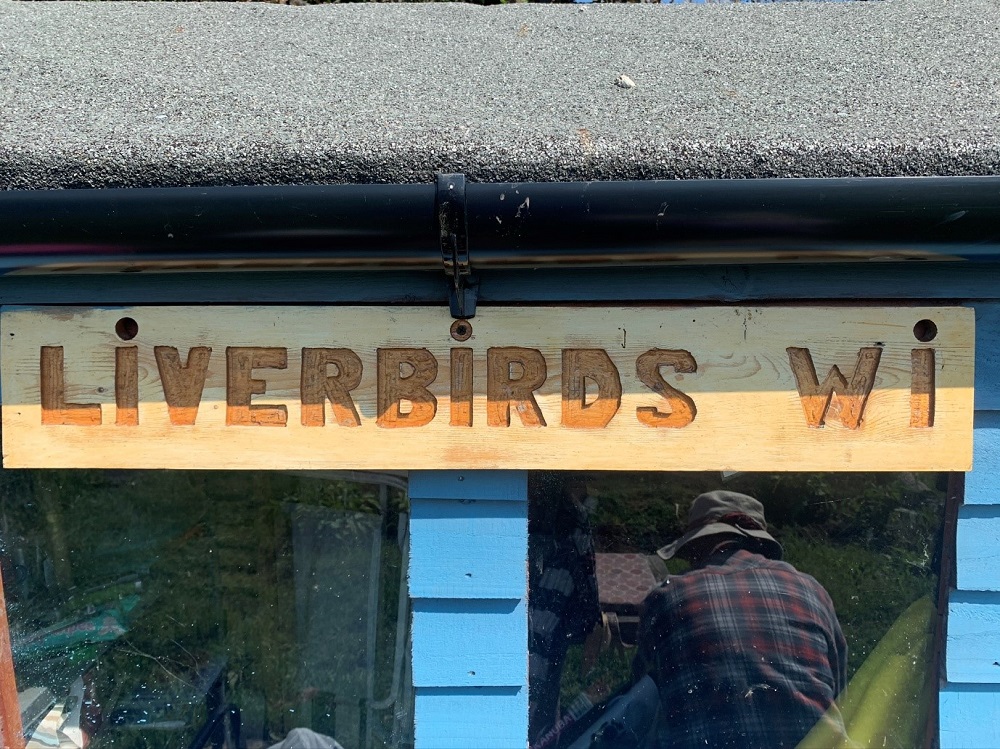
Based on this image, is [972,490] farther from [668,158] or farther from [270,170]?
[270,170]

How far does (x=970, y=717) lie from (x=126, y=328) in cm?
208

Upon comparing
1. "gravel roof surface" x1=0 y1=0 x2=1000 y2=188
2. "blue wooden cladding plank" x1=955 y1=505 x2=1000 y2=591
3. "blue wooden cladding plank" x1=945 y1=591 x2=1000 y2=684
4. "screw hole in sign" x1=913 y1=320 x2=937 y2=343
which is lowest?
"blue wooden cladding plank" x1=945 y1=591 x2=1000 y2=684

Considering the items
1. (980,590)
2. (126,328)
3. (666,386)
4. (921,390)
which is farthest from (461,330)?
(980,590)

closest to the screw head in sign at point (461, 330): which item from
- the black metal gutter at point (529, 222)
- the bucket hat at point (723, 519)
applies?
the black metal gutter at point (529, 222)

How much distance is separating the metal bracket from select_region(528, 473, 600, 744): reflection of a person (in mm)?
536

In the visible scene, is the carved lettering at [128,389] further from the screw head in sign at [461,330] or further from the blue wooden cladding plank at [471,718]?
the blue wooden cladding plank at [471,718]

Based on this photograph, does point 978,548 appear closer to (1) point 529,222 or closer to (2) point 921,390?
→ (2) point 921,390

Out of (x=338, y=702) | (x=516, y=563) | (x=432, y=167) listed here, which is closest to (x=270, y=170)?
(x=432, y=167)

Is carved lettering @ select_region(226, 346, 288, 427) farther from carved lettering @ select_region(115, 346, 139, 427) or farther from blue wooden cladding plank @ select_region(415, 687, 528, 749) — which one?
blue wooden cladding plank @ select_region(415, 687, 528, 749)

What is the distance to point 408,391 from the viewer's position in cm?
150

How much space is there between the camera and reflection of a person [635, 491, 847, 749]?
167 centimetres

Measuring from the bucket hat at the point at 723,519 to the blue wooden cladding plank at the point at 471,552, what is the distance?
38 centimetres

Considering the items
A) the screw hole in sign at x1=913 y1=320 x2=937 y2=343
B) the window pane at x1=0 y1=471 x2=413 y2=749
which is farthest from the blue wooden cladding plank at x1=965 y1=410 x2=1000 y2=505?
the window pane at x1=0 y1=471 x2=413 y2=749

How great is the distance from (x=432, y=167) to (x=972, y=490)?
1358 mm
